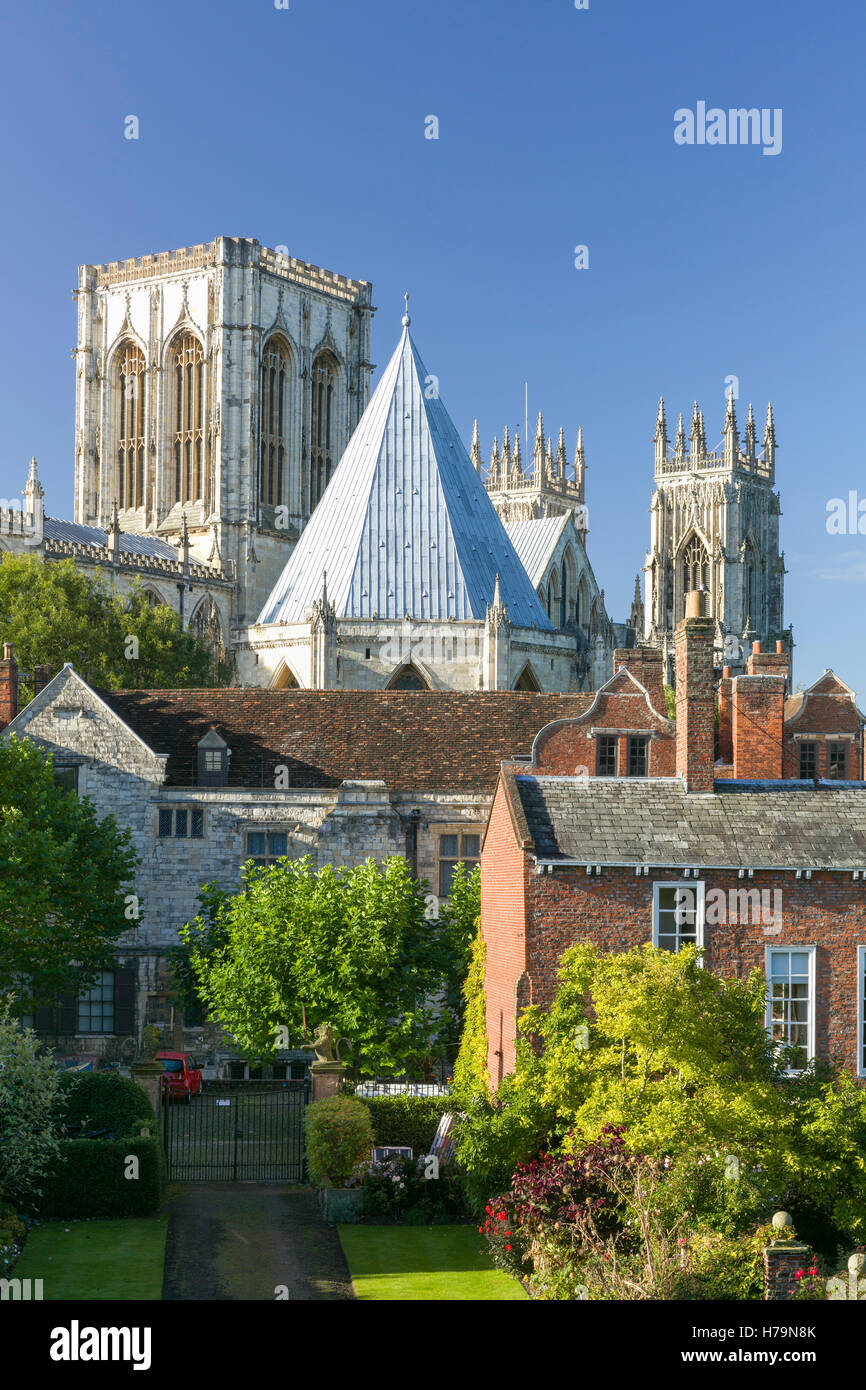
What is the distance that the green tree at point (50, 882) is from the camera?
37.9 m

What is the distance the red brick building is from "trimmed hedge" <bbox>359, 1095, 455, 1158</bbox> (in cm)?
141

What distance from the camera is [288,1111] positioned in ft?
125

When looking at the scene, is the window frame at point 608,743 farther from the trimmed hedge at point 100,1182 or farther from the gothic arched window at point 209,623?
the gothic arched window at point 209,623

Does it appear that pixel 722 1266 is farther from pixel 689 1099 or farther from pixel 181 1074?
pixel 181 1074

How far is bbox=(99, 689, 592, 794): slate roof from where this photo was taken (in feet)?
150

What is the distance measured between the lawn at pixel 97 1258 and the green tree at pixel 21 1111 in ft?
3.39

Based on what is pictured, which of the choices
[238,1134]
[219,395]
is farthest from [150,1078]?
[219,395]

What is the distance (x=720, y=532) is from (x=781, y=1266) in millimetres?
150289

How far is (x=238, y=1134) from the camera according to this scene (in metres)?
32.9

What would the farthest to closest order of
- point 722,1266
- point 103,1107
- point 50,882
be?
point 50,882 → point 103,1107 → point 722,1266

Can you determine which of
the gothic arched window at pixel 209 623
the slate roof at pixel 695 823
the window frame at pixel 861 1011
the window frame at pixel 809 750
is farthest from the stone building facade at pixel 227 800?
the gothic arched window at pixel 209 623

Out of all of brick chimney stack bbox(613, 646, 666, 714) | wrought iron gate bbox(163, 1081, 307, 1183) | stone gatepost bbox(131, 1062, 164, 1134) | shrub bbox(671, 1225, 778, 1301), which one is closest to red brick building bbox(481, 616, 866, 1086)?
wrought iron gate bbox(163, 1081, 307, 1183)
